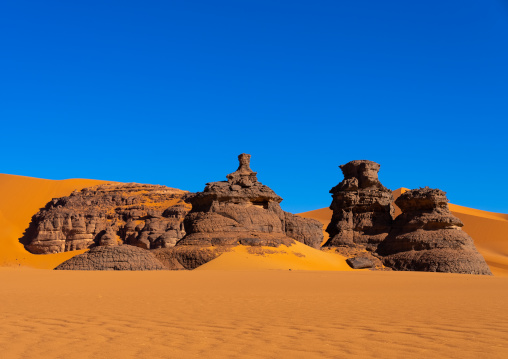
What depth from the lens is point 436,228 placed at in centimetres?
3200

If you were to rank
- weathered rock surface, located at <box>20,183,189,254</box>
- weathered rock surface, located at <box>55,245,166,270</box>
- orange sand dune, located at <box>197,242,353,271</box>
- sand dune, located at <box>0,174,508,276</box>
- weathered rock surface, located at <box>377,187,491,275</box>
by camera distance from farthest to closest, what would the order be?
weathered rock surface, located at <box>20,183,189,254</box> < weathered rock surface, located at <box>377,187,491,275</box> < sand dune, located at <box>0,174,508,276</box> < orange sand dune, located at <box>197,242,353,271</box> < weathered rock surface, located at <box>55,245,166,270</box>

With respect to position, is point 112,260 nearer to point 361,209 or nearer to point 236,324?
point 236,324

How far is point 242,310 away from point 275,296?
3.15 metres

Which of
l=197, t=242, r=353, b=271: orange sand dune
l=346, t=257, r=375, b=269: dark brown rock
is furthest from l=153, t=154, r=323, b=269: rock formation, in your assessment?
l=346, t=257, r=375, b=269: dark brown rock

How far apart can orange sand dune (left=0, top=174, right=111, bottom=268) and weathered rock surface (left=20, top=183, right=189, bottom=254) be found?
84.9 inches

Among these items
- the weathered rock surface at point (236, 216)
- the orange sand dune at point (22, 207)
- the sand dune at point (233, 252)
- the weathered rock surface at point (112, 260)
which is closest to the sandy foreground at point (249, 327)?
the weathered rock surface at point (112, 260)

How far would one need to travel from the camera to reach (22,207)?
7888 cm

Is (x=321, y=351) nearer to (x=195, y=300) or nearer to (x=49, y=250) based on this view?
(x=195, y=300)

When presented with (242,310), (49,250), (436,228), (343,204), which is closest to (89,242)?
(49,250)

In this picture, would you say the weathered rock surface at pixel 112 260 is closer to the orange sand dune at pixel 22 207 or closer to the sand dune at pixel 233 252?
the sand dune at pixel 233 252

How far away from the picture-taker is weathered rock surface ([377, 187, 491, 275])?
2938 centimetres

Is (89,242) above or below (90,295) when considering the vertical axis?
above

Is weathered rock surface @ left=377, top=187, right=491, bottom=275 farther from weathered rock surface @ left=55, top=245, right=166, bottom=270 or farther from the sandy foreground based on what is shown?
the sandy foreground

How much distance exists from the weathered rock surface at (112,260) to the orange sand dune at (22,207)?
26.6 m
